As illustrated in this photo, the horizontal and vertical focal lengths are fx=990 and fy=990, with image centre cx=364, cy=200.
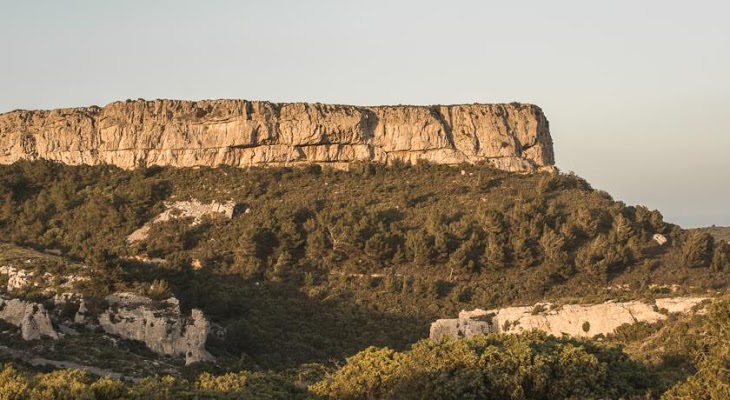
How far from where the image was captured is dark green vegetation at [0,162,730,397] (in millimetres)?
43781

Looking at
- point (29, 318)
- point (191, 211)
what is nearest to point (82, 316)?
point (29, 318)

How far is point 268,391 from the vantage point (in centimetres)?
2714

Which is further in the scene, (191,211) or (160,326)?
(191,211)

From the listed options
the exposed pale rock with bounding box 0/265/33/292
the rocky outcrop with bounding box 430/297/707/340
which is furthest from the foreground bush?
the exposed pale rock with bounding box 0/265/33/292

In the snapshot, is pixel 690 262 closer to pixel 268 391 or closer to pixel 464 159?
pixel 464 159

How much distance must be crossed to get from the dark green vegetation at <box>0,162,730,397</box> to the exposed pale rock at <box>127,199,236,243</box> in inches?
21.7

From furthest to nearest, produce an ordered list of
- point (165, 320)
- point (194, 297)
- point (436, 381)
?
1. point (194, 297)
2. point (165, 320)
3. point (436, 381)

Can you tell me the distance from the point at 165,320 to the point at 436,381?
15729 millimetres

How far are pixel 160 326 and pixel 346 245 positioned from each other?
16.0 metres

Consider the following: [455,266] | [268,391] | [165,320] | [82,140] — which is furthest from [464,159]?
[268,391]

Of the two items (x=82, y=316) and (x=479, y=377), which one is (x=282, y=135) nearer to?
(x=82, y=316)

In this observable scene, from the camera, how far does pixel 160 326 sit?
124 feet

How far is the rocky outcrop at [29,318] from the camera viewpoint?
35.7 m

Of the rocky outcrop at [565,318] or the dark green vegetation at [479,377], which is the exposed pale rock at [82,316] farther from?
the rocky outcrop at [565,318]
